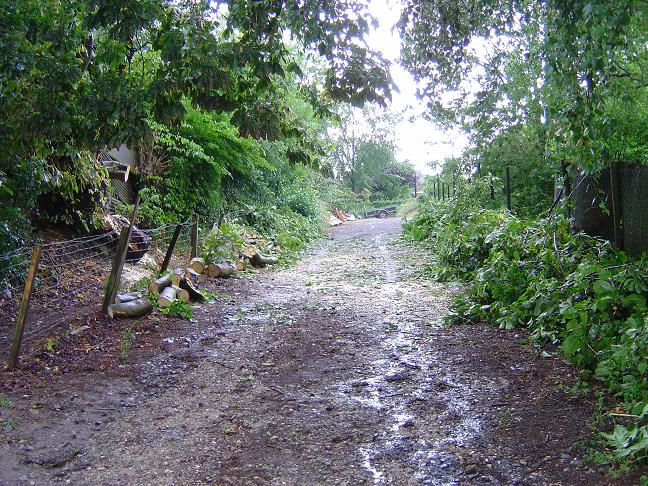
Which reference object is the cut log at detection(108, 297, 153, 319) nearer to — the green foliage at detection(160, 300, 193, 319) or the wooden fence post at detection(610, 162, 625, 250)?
the green foliage at detection(160, 300, 193, 319)

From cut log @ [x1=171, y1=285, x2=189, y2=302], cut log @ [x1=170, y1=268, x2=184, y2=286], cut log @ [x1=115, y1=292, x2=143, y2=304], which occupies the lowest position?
cut log @ [x1=171, y1=285, x2=189, y2=302]

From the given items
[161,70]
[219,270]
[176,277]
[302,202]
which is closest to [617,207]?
[161,70]

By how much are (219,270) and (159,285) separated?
111 inches

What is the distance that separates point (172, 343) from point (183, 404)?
1932 millimetres

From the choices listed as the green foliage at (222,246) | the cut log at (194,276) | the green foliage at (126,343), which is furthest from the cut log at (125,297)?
the green foliage at (222,246)

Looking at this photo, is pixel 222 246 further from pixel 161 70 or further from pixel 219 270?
pixel 161 70

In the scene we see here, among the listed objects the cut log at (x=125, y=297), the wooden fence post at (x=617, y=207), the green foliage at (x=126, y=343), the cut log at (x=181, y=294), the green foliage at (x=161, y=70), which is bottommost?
the green foliage at (x=126, y=343)

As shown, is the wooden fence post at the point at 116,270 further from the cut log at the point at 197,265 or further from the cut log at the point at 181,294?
the cut log at the point at 197,265

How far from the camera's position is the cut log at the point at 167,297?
813 centimetres

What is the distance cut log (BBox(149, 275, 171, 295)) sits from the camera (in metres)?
8.45

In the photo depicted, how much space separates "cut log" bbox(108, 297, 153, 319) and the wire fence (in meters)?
0.18

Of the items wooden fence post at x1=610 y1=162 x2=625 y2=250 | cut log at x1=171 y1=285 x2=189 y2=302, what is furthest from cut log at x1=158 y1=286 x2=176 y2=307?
wooden fence post at x1=610 y1=162 x2=625 y2=250

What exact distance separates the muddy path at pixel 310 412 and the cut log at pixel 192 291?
5.44ft

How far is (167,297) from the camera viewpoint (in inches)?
324
